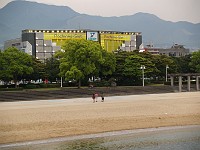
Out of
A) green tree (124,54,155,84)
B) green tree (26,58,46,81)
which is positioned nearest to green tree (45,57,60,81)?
green tree (26,58,46,81)

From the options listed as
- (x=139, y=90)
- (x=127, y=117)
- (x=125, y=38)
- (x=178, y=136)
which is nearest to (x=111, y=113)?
(x=127, y=117)

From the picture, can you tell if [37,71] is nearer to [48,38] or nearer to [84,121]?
[48,38]

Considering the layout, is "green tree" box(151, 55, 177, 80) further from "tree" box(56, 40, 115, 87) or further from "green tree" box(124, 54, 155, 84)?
"tree" box(56, 40, 115, 87)

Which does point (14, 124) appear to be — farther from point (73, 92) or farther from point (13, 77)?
Result: point (13, 77)

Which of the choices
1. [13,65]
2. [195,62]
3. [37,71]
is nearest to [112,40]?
[195,62]

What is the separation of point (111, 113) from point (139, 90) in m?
25.3

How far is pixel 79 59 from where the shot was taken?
4781 cm

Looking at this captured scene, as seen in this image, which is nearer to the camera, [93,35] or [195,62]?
[195,62]

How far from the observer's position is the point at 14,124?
19.9 m

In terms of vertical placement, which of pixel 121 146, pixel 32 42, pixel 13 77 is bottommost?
pixel 121 146

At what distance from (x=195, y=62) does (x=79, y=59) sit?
24.7 m

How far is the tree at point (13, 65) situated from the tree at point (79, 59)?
15.2 ft

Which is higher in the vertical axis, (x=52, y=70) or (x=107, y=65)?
(x=107, y=65)

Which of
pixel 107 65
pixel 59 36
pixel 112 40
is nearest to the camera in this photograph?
pixel 107 65
